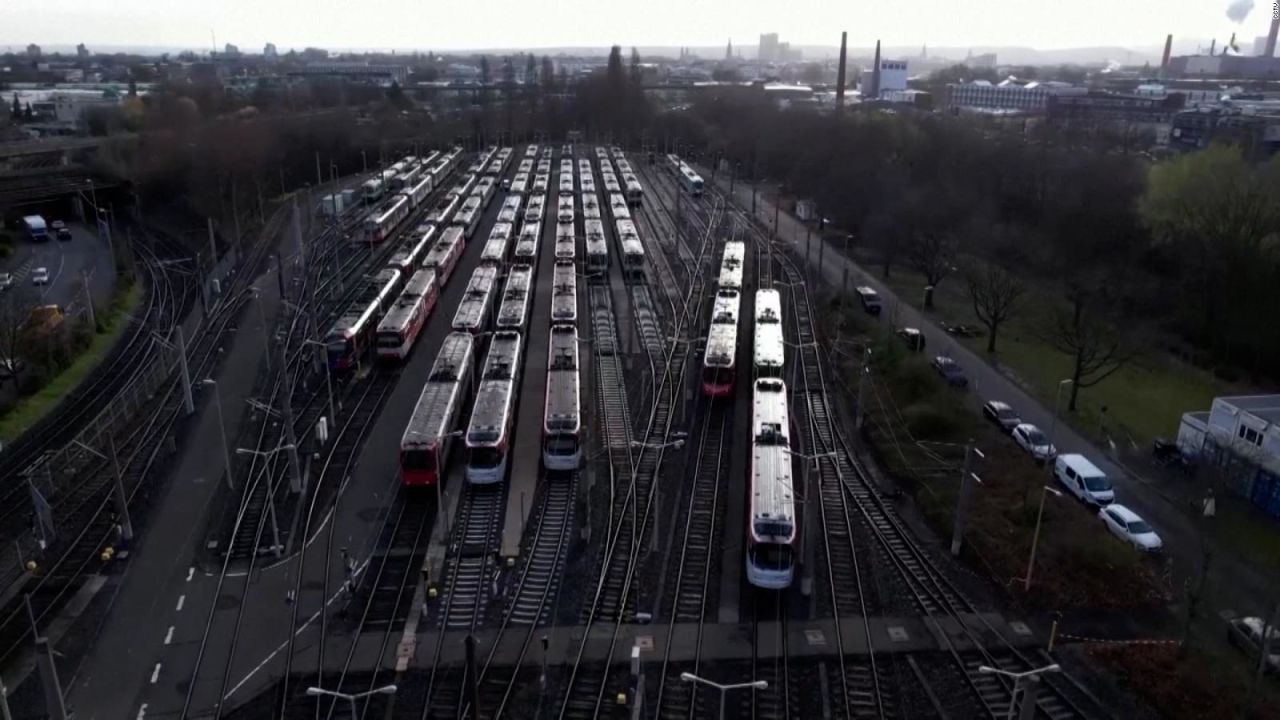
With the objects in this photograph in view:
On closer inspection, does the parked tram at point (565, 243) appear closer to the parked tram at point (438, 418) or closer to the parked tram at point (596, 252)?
the parked tram at point (596, 252)

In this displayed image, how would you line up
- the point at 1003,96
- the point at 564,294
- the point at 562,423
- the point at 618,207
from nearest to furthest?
the point at 562,423, the point at 564,294, the point at 618,207, the point at 1003,96

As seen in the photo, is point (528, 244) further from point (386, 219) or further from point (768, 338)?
point (768, 338)

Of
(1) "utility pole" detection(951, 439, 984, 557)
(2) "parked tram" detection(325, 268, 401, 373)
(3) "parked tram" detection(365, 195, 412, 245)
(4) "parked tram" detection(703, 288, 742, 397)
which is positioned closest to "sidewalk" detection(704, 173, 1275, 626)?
(1) "utility pole" detection(951, 439, 984, 557)

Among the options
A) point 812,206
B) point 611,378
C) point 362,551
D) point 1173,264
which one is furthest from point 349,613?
point 812,206

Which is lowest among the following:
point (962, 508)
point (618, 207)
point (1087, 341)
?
point (962, 508)

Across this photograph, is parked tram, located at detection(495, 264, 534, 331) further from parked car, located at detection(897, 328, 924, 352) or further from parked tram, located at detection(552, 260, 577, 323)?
parked car, located at detection(897, 328, 924, 352)

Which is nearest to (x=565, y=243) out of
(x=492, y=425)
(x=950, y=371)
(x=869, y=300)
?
(x=869, y=300)
